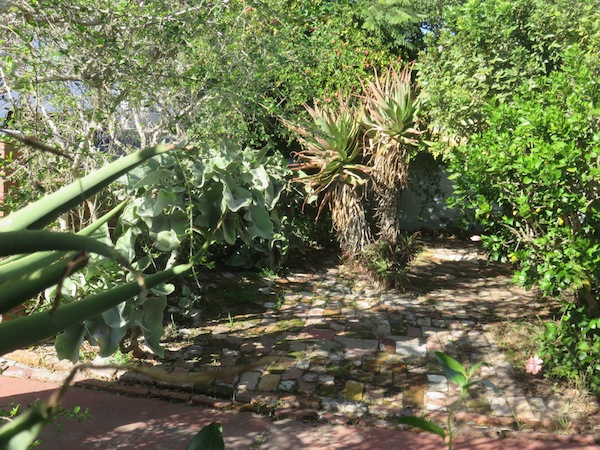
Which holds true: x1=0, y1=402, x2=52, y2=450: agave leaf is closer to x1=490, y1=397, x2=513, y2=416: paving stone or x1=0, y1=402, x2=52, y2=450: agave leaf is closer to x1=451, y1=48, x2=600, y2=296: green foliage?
x1=451, y1=48, x2=600, y2=296: green foliage

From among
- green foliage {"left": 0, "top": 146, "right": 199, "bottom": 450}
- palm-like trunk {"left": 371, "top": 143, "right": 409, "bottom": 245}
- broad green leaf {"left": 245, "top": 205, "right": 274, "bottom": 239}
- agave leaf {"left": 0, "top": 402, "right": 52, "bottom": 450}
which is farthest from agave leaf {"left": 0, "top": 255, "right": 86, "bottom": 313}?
palm-like trunk {"left": 371, "top": 143, "right": 409, "bottom": 245}

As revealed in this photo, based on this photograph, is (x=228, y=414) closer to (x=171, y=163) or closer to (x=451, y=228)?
(x=171, y=163)

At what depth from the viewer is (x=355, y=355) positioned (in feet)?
18.2

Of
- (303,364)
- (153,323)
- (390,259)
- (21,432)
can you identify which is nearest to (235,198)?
(153,323)

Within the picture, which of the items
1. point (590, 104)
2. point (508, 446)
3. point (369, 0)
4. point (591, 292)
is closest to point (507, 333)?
point (591, 292)

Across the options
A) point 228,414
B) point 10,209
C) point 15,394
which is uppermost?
point 10,209

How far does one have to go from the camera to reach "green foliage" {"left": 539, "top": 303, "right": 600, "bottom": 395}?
459 centimetres

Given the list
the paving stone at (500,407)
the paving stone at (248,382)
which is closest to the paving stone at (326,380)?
the paving stone at (248,382)

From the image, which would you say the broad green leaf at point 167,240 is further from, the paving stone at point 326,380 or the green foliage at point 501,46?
the green foliage at point 501,46

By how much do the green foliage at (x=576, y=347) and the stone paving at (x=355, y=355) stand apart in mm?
240

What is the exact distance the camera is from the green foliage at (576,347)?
4590 millimetres

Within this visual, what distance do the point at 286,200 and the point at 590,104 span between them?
4.73 meters

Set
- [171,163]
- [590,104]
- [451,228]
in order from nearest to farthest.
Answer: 1. [590,104]
2. [171,163]
3. [451,228]

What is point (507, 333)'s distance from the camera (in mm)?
6020
